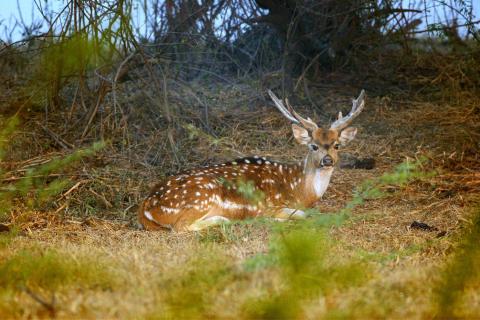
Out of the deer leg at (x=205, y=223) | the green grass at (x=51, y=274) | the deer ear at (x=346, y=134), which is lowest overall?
the deer leg at (x=205, y=223)

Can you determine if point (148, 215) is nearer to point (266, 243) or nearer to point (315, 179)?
point (266, 243)

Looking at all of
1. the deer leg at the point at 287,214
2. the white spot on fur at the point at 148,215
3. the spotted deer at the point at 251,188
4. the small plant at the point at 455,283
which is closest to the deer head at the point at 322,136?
the spotted deer at the point at 251,188

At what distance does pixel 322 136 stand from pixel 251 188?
3.74 feet

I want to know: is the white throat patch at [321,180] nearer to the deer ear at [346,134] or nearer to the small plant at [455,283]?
the deer ear at [346,134]

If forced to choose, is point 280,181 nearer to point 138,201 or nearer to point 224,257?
point 138,201

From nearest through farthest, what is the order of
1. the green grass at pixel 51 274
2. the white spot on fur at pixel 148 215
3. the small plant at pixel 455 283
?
the small plant at pixel 455 283 → the green grass at pixel 51 274 → the white spot on fur at pixel 148 215

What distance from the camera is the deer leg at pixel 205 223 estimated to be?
5964 millimetres

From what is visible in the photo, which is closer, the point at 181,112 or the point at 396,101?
the point at 181,112

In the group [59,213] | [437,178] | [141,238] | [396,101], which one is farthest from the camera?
[396,101]

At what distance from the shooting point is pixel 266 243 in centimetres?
510

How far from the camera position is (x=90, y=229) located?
5.81 meters

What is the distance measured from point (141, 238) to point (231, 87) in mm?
4377

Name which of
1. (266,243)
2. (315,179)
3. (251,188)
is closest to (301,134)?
(315,179)

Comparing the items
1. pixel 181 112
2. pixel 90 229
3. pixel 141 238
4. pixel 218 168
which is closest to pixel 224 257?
pixel 141 238
